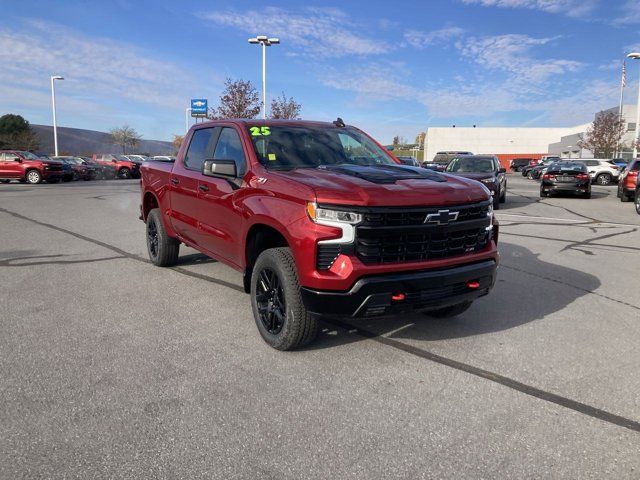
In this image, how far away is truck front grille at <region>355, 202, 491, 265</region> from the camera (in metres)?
3.40

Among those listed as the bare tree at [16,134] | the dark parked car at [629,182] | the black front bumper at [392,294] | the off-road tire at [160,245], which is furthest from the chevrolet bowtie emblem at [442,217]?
the bare tree at [16,134]

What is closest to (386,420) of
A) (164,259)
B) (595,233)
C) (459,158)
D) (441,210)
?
(441,210)

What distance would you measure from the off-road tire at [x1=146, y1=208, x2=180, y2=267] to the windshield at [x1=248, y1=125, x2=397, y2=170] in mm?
2429

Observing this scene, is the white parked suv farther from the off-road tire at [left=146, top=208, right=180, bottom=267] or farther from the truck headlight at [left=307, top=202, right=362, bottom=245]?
the truck headlight at [left=307, top=202, right=362, bottom=245]

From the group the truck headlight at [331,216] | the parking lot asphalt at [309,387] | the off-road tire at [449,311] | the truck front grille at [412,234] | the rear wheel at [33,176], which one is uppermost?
the truck headlight at [331,216]

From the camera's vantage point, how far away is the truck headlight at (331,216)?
133 inches

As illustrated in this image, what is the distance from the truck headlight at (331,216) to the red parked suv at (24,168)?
2818 centimetres

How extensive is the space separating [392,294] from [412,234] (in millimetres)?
453

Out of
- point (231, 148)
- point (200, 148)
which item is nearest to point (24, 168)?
point (200, 148)

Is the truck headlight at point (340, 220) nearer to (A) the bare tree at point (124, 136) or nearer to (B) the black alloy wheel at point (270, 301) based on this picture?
(B) the black alloy wheel at point (270, 301)

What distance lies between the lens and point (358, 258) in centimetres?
341

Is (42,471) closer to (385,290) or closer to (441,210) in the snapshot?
(385,290)

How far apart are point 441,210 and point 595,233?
8.53 meters

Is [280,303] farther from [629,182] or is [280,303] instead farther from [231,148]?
[629,182]
